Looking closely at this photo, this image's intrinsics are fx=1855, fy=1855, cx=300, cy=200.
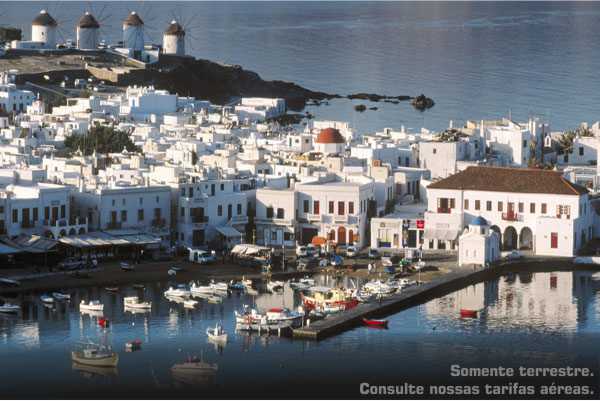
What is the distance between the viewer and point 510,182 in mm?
65938

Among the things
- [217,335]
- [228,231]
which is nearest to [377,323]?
[217,335]

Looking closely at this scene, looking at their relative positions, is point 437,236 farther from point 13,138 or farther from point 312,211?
point 13,138

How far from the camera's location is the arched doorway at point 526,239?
215 feet

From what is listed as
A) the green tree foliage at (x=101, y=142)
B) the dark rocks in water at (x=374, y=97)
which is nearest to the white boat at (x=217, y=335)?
the green tree foliage at (x=101, y=142)

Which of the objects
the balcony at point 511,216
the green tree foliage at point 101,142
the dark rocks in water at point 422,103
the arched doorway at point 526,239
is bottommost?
the arched doorway at point 526,239

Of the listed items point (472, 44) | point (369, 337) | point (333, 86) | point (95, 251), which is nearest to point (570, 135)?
point (95, 251)

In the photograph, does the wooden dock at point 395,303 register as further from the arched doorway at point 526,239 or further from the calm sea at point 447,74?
the calm sea at point 447,74

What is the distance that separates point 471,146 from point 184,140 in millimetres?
12941

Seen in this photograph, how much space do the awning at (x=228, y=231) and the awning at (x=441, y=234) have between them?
663 cm

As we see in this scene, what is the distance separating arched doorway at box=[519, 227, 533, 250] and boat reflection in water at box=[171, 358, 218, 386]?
2048 centimetres

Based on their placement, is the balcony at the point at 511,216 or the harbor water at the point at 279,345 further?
the balcony at the point at 511,216

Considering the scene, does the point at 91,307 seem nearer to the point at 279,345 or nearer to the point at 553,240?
the point at 279,345

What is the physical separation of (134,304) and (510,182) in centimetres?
1672

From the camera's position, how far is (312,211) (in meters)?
66.5
